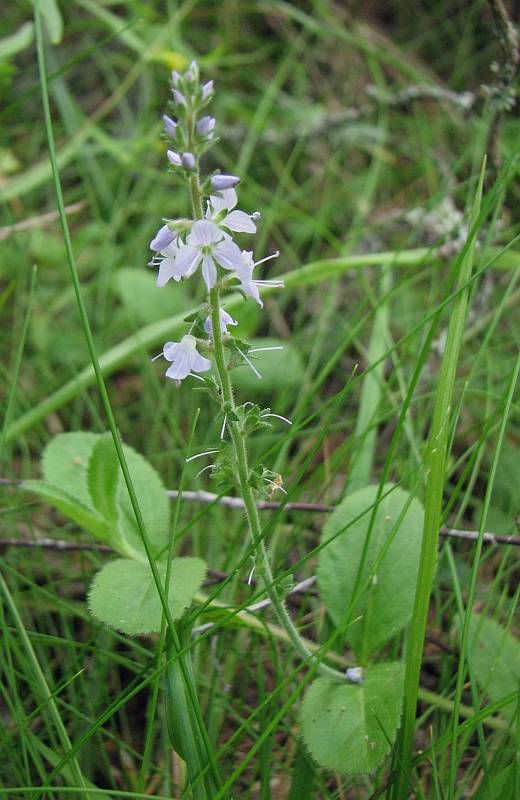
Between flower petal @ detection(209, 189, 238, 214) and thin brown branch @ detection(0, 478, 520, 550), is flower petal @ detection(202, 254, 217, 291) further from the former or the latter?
thin brown branch @ detection(0, 478, 520, 550)

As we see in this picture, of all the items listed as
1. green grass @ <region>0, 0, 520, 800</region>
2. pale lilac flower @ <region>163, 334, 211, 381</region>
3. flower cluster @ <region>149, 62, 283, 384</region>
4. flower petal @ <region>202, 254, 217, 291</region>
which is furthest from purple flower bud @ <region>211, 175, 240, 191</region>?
green grass @ <region>0, 0, 520, 800</region>

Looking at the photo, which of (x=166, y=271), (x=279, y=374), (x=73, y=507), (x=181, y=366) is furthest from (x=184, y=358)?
(x=279, y=374)

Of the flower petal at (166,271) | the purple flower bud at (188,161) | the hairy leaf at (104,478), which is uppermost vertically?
the purple flower bud at (188,161)

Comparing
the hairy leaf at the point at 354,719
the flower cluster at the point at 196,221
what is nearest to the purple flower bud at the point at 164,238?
the flower cluster at the point at 196,221

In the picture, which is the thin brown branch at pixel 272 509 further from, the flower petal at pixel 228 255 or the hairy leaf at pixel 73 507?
the flower petal at pixel 228 255

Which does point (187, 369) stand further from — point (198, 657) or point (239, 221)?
point (198, 657)

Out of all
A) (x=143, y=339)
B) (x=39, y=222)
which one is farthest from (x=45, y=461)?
(x=39, y=222)
